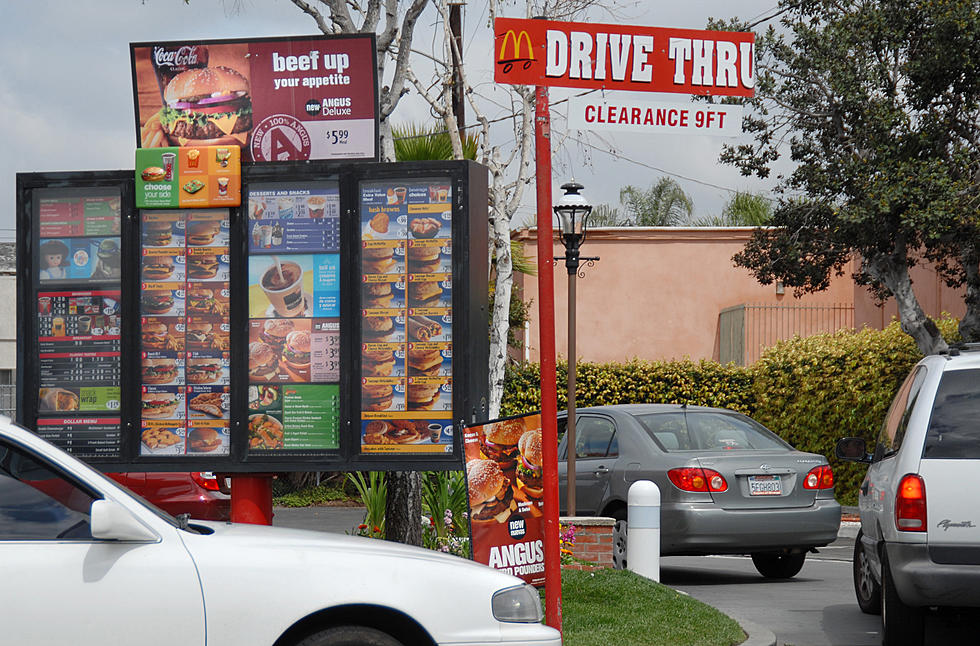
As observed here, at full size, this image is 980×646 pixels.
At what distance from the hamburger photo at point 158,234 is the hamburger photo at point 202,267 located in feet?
0.66

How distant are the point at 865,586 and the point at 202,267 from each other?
5.58 metres

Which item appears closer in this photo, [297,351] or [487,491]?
[487,491]

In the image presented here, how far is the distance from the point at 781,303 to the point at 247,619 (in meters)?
23.3

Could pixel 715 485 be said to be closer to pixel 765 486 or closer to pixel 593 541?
pixel 765 486

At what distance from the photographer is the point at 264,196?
845 centimetres

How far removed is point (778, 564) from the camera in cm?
1252

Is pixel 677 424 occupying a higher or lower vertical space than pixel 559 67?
lower

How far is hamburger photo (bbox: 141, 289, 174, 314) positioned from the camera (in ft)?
27.9

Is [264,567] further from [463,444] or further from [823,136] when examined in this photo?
[823,136]

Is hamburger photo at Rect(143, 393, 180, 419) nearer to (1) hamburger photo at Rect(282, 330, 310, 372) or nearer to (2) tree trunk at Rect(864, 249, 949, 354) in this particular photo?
(1) hamburger photo at Rect(282, 330, 310, 372)

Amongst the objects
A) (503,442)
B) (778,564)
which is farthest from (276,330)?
(778,564)

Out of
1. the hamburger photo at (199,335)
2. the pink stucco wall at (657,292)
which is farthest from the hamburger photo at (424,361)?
the pink stucco wall at (657,292)

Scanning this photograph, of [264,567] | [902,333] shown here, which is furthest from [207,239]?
[902,333]

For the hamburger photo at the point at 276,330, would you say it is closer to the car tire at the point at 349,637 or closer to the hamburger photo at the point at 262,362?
the hamburger photo at the point at 262,362
